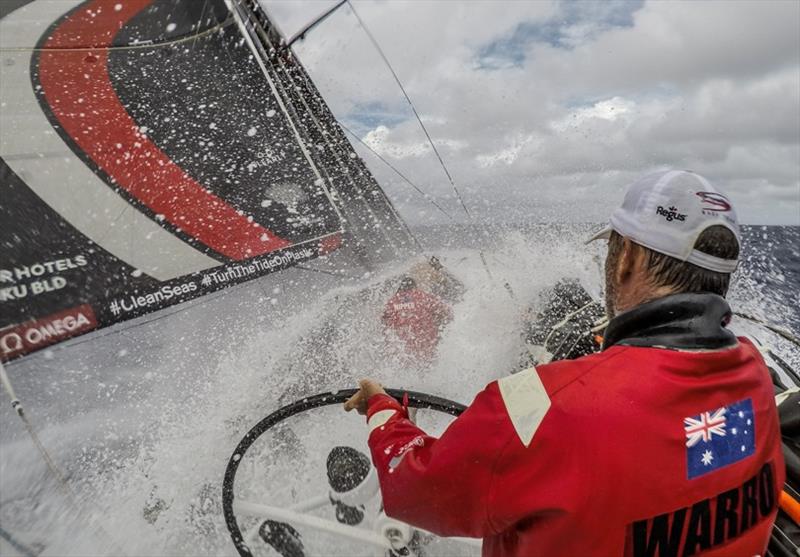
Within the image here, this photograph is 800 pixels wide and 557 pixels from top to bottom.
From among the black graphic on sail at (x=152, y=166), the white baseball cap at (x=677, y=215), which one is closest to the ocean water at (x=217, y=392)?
the black graphic on sail at (x=152, y=166)

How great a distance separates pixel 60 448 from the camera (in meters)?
2.36

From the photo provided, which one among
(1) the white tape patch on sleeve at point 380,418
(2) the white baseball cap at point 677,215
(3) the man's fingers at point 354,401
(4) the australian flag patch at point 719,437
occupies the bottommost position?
(3) the man's fingers at point 354,401

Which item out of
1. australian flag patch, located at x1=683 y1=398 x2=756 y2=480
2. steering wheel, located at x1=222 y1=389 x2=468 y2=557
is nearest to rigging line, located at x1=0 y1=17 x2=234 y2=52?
steering wheel, located at x1=222 y1=389 x2=468 y2=557

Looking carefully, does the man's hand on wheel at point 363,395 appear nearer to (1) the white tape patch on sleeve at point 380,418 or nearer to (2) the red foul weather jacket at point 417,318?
(1) the white tape patch on sleeve at point 380,418

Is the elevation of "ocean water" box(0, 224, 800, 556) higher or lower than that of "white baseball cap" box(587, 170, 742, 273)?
lower

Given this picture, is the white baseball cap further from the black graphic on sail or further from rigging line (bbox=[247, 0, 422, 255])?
rigging line (bbox=[247, 0, 422, 255])

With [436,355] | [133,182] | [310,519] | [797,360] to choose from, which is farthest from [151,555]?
[797,360]

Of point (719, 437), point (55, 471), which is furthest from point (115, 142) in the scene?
point (719, 437)

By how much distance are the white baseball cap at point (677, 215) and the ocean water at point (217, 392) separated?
3.80 feet

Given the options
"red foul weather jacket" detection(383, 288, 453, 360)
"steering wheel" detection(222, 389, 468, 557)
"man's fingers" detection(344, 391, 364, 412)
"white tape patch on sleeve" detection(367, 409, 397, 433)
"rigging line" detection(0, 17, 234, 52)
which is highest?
"rigging line" detection(0, 17, 234, 52)

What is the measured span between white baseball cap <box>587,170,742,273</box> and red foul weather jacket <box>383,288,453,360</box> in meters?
2.05

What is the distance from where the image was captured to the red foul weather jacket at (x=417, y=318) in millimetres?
3010

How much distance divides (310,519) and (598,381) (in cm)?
109

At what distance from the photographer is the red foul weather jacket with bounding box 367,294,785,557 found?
750mm
